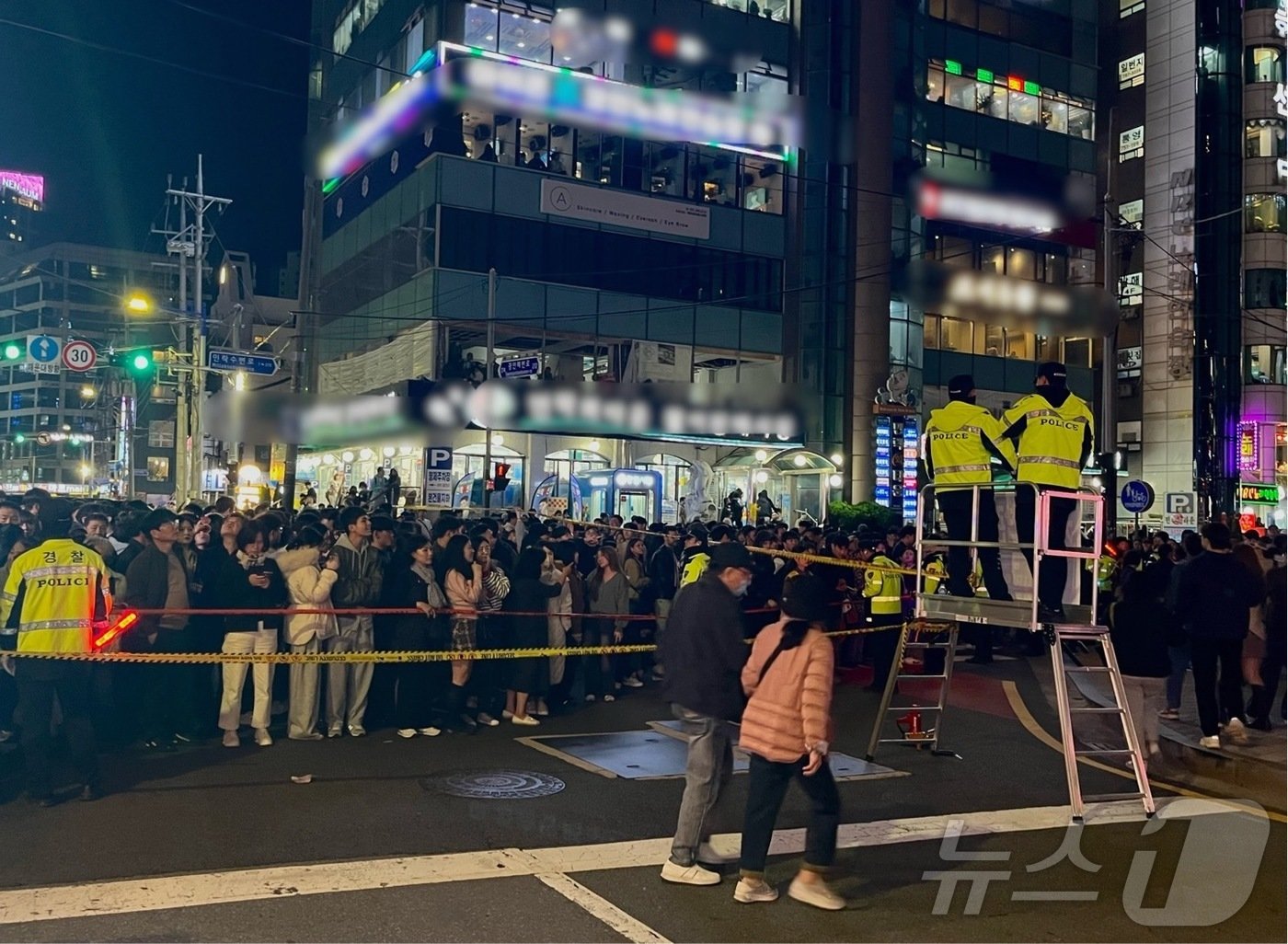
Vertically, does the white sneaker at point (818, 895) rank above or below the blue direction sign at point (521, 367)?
below

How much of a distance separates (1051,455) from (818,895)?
3.57 m

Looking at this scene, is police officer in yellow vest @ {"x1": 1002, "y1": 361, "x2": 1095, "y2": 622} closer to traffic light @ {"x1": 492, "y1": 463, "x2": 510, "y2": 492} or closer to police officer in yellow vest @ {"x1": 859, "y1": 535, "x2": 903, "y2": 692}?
police officer in yellow vest @ {"x1": 859, "y1": 535, "x2": 903, "y2": 692}

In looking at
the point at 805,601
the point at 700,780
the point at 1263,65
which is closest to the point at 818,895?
the point at 700,780

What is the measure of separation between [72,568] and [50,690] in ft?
2.78

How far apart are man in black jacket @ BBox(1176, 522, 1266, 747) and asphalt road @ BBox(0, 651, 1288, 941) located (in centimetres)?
197

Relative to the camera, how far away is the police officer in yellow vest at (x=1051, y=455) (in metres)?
7.77

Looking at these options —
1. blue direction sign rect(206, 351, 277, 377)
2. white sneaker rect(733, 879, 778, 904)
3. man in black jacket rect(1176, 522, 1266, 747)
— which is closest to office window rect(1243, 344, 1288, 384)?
blue direction sign rect(206, 351, 277, 377)

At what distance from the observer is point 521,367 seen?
30.0 m

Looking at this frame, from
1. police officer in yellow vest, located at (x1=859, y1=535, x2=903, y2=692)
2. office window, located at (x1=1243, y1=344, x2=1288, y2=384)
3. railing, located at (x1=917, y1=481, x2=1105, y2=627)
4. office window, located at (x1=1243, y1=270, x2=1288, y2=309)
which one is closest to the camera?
railing, located at (x1=917, y1=481, x2=1105, y2=627)

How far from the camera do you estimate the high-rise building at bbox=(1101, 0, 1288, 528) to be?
45625mm

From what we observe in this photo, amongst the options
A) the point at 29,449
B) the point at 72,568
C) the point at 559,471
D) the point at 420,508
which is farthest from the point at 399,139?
the point at 29,449

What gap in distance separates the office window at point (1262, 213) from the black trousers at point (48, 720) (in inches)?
1974

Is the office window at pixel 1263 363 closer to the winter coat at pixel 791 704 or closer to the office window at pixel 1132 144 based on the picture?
the office window at pixel 1132 144

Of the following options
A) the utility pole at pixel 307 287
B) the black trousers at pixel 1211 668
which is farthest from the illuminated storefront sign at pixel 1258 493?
the utility pole at pixel 307 287
